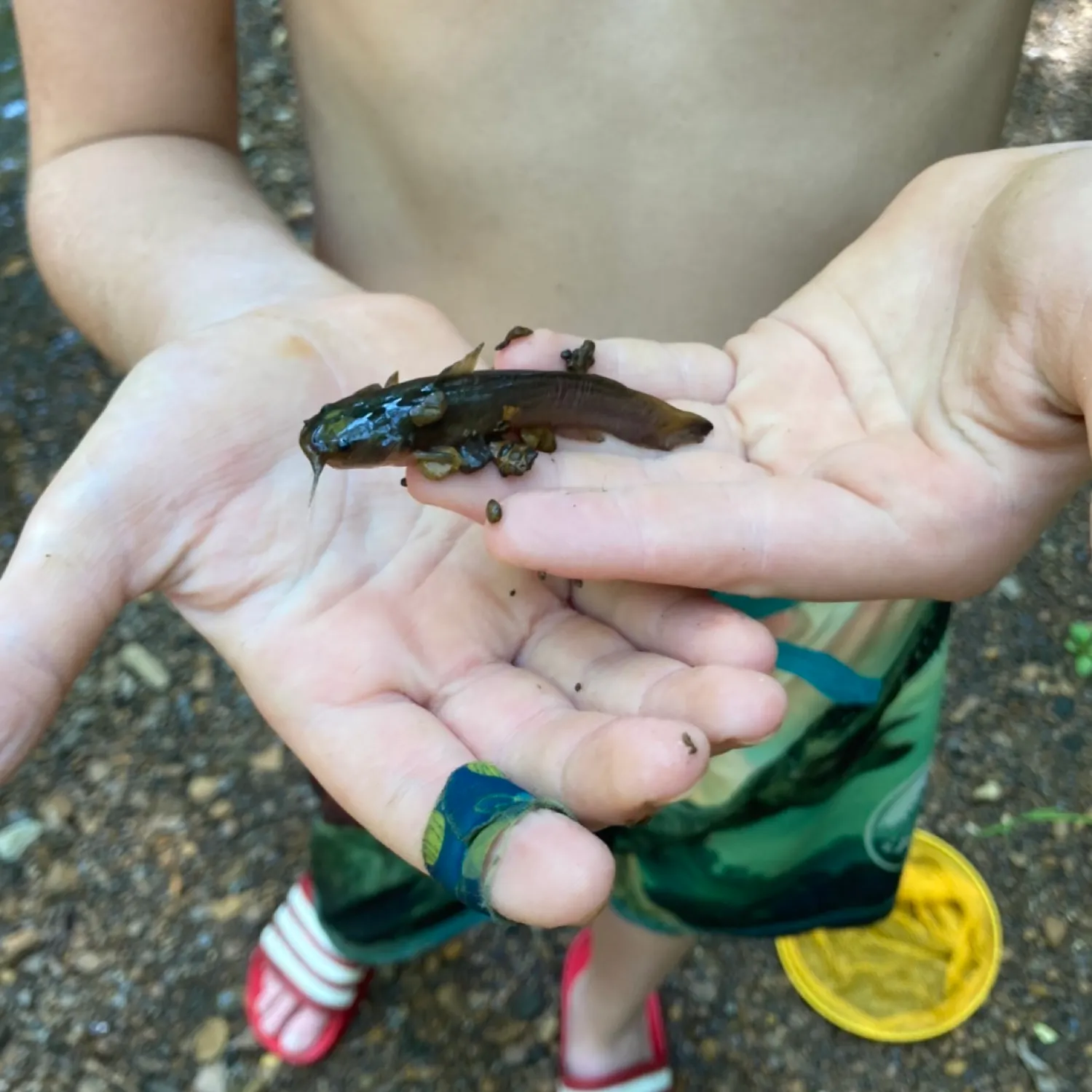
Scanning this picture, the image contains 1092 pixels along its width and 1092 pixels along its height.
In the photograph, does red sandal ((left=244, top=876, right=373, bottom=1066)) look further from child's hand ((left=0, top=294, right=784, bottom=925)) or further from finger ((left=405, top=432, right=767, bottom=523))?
finger ((left=405, top=432, right=767, bottom=523))

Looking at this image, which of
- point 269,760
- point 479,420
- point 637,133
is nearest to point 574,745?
point 479,420

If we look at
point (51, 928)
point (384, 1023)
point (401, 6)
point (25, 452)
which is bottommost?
point (384, 1023)

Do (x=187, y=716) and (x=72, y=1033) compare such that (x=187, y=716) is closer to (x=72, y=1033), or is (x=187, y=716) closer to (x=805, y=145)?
(x=72, y=1033)

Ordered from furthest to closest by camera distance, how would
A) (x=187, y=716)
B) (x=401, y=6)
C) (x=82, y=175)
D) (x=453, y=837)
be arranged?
(x=187, y=716)
(x=82, y=175)
(x=401, y=6)
(x=453, y=837)

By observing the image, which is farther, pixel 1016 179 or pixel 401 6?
pixel 401 6

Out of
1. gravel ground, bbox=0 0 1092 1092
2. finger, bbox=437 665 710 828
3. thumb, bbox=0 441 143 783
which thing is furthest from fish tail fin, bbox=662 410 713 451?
gravel ground, bbox=0 0 1092 1092

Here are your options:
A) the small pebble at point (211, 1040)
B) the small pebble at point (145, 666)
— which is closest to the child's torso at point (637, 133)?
the small pebble at point (145, 666)

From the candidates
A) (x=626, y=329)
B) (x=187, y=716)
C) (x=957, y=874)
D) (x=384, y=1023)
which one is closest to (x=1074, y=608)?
(x=957, y=874)
